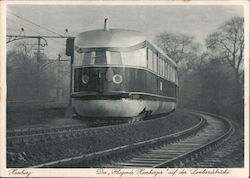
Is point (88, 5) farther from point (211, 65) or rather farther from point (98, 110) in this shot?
point (211, 65)

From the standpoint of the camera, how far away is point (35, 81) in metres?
8.69

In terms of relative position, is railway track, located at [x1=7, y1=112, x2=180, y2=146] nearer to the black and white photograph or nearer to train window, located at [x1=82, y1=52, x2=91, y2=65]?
the black and white photograph

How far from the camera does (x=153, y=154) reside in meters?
6.03

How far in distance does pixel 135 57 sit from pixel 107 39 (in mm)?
538

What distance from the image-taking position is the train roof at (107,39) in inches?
272

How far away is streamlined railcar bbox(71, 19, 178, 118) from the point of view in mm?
6930

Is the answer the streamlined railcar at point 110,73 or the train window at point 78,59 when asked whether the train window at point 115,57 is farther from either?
the train window at point 78,59

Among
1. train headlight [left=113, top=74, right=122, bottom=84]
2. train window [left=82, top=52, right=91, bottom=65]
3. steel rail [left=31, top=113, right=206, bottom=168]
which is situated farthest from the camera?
train window [left=82, top=52, right=91, bottom=65]

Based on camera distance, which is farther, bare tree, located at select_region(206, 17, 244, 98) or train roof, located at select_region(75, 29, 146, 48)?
train roof, located at select_region(75, 29, 146, 48)

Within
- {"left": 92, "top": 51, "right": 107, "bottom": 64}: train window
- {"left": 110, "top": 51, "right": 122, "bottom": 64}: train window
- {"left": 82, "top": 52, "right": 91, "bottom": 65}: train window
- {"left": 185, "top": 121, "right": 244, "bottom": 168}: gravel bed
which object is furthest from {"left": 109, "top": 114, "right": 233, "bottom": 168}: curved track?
{"left": 82, "top": 52, "right": 91, "bottom": 65}: train window

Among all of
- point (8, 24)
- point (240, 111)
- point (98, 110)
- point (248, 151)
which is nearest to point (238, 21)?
point (240, 111)

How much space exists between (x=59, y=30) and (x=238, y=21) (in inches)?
98.6

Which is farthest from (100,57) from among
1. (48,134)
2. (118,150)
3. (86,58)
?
(118,150)

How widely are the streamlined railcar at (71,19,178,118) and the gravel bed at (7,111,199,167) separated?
→ 1.01 ft
